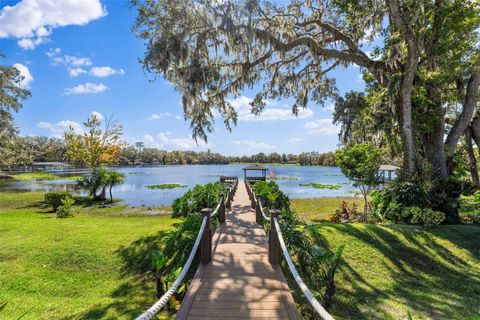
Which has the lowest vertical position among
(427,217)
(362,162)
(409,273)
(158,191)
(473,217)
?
(158,191)

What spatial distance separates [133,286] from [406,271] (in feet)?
21.2

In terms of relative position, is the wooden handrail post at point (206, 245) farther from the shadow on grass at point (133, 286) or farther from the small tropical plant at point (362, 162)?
the small tropical plant at point (362, 162)

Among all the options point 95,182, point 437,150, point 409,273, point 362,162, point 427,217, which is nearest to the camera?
point 409,273

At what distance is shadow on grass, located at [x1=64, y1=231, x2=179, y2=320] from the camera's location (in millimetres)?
4875

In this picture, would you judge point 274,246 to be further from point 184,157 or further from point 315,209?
point 184,157

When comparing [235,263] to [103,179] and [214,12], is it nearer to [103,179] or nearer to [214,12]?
[214,12]

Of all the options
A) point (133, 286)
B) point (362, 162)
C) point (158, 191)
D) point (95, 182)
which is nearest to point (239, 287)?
point (133, 286)

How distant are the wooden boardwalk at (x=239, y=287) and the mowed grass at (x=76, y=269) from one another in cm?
138

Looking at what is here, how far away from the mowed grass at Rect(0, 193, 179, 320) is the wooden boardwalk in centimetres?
138

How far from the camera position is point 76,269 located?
6688 millimetres

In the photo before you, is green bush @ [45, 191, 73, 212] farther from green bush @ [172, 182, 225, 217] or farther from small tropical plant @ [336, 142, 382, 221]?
small tropical plant @ [336, 142, 382, 221]

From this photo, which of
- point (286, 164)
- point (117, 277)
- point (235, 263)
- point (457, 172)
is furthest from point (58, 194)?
point (286, 164)

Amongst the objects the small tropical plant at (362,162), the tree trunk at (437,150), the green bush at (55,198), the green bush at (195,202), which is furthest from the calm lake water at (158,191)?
the tree trunk at (437,150)

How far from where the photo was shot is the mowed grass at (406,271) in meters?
5.42
